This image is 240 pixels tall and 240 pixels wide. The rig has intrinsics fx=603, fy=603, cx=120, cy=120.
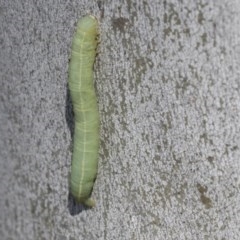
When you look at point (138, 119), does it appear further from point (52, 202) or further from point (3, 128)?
point (3, 128)

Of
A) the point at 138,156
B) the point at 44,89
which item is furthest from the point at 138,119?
the point at 44,89

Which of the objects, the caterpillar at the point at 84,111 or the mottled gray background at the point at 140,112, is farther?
the caterpillar at the point at 84,111

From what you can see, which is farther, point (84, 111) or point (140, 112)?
point (84, 111)

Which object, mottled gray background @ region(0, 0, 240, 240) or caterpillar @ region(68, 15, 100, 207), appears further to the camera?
caterpillar @ region(68, 15, 100, 207)
